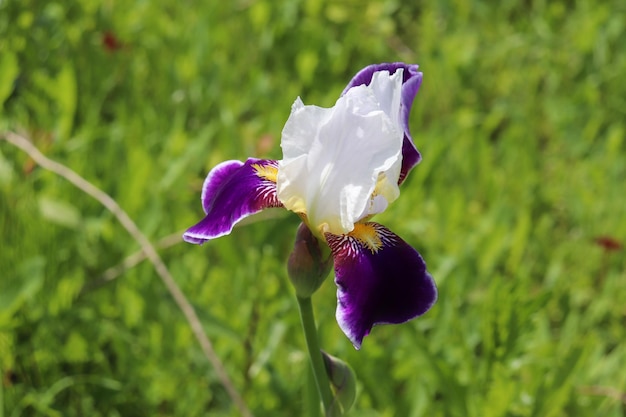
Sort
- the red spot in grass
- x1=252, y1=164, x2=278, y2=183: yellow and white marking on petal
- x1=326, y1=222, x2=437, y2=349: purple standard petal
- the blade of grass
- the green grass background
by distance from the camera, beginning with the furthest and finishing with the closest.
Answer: the red spot in grass → the green grass background → the blade of grass → x1=252, y1=164, x2=278, y2=183: yellow and white marking on petal → x1=326, y1=222, x2=437, y2=349: purple standard petal

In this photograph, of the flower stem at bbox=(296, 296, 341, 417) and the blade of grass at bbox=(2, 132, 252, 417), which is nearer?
the flower stem at bbox=(296, 296, 341, 417)

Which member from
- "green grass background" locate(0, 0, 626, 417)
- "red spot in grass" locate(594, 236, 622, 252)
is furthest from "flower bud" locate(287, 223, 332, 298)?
"red spot in grass" locate(594, 236, 622, 252)

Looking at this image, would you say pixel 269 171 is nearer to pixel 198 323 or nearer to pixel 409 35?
pixel 198 323

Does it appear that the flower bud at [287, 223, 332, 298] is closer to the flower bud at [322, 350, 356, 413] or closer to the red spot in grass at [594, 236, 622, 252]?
the flower bud at [322, 350, 356, 413]

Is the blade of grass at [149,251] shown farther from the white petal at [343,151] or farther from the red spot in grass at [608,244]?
the red spot in grass at [608,244]

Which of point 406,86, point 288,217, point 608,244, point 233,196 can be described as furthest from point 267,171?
point 608,244

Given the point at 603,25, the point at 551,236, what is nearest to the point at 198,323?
the point at 551,236

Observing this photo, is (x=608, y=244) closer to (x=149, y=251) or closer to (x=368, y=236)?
(x=149, y=251)

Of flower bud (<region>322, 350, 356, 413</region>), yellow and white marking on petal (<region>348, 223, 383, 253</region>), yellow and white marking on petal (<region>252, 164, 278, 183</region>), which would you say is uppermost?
yellow and white marking on petal (<region>252, 164, 278, 183</region>)

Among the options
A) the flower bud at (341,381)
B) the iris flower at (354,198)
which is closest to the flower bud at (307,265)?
the iris flower at (354,198)
